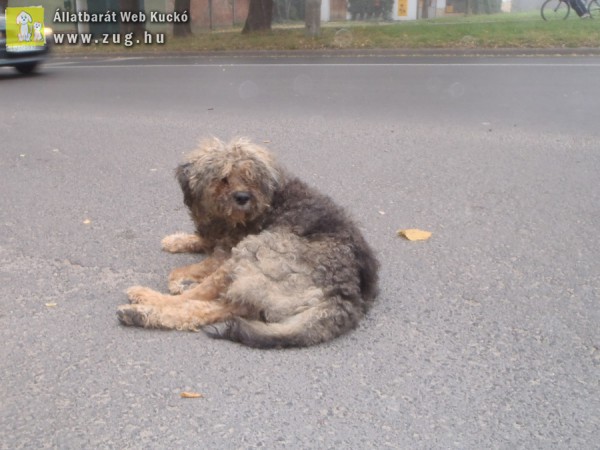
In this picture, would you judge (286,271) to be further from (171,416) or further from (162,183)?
(162,183)

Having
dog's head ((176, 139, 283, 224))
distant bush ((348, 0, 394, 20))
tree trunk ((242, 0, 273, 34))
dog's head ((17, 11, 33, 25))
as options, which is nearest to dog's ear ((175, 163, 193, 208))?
dog's head ((176, 139, 283, 224))

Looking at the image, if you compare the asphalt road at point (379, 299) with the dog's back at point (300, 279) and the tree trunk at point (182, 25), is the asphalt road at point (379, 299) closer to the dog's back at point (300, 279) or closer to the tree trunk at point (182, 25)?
the dog's back at point (300, 279)

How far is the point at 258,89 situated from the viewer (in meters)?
13.0

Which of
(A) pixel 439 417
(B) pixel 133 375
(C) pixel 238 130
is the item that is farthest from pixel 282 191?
(C) pixel 238 130

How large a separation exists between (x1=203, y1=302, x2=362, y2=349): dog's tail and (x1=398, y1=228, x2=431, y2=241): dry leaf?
1785 mm

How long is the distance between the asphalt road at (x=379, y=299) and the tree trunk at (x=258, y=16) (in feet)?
49.9

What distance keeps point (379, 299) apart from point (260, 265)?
2.90 ft

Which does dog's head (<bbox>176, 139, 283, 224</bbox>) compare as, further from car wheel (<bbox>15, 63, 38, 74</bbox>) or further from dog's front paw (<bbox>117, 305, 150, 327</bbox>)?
car wheel (<bbox>15, 63, 38, 74</bbox>)

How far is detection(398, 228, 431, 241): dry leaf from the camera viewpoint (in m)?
5.41

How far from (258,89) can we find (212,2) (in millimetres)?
23863

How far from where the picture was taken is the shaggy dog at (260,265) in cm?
368

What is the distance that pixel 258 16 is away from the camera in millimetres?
24922

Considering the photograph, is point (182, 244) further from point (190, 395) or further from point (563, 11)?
point (563, 11)

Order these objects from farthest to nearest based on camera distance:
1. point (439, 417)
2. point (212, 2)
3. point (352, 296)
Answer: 1. point (212, 2)
2. point (352, 296)
3. point (439, 417)
